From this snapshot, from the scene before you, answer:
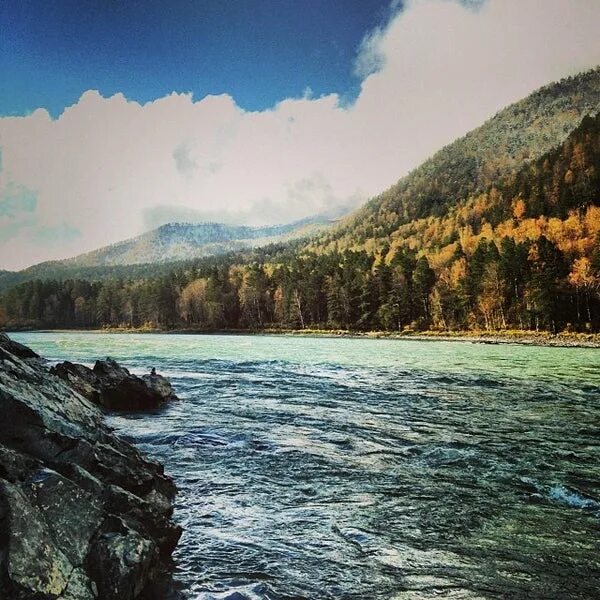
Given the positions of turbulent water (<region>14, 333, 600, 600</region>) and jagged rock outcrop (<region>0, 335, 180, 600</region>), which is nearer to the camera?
jagged rock outcrop (<region>0, 335, 180, 600</region>)

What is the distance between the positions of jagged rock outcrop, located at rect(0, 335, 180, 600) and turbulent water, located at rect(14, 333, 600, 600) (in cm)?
106

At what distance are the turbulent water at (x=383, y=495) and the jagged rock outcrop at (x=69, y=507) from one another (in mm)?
1057

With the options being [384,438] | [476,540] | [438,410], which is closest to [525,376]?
[438,410]

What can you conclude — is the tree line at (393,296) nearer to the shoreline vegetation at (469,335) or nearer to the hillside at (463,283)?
the hillside at (463,283)

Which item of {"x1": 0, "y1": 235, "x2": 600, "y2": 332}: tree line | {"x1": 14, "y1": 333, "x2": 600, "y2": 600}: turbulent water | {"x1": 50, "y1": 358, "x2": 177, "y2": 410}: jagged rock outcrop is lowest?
{"x1": 14, "y1": 333, "x2": 600, "y2": 600}: turbulent water

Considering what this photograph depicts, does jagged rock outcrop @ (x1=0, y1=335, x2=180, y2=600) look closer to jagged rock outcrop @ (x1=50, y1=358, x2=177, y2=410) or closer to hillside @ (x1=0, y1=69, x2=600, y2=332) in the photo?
jagged rock outcrop @ (x1=50, y1=358, x2=177, y2=410)

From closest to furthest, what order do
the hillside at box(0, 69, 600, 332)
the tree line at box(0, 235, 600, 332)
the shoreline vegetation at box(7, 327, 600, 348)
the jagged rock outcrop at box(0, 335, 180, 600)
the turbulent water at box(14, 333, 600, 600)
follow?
the jagged rock outcrop at box(0, 335, 180, 600) < the turbulent water at box(14, 333, 600, 600) < the shoreline vegetation at box(7, 327, 600, 348) < the tree line at box(0, 235, 600, 332) < the hillside at box(0, 69, 600, 332)

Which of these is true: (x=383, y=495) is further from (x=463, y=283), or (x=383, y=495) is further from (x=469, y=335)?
(x=463, y=283)

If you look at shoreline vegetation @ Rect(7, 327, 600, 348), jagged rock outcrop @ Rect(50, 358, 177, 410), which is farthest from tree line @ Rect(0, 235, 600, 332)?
jagged rock outcrop @ Rect(50, 358, 177, 410)

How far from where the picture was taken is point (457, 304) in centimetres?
10938

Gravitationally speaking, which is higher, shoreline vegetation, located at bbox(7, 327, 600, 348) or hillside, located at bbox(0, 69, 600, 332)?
hillside, located at bbox(0, 69, 600, 332)

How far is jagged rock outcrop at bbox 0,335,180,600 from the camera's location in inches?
226

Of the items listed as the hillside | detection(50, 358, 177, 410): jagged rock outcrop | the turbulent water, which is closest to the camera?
the turbulent water

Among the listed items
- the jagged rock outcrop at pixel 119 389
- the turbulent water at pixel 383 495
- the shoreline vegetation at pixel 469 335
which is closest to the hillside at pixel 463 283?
the shoreline vegetation at pixel 469 335
